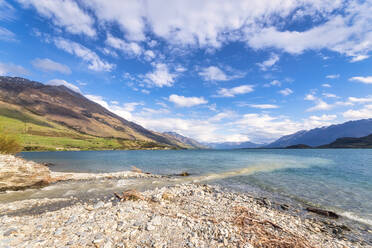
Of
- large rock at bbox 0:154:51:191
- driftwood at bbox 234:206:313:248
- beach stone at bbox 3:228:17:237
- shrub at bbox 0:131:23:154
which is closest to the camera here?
driftwood at bbox 234:206:313:248

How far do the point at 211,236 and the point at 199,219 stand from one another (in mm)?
2220

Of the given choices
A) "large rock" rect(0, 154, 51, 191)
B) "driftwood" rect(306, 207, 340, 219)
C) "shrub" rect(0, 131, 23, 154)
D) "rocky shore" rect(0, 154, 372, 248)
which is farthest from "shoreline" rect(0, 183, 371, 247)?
"shrub" rect(0, 131, 23, 154)

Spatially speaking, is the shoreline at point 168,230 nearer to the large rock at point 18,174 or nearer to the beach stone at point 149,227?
the beach stone at point 149,227

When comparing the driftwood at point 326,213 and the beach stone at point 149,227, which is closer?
the beach stone at point 149,227

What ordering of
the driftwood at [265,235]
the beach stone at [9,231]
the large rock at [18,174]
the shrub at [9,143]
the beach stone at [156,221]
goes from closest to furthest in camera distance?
the driftwood at [265,235]
the beach stone at [9,231]
the beach stone at [156,221]
the large rock at [18,174]
the shrub at [9,143]

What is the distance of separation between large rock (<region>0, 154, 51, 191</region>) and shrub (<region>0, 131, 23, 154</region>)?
1169cm

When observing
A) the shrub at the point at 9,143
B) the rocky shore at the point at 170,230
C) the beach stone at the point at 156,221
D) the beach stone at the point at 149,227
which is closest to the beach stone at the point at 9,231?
the rocky shore at the point at 170,230

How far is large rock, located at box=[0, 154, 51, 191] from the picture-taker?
67.8 ft

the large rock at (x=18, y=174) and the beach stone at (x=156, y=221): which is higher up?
the large rock at (x=18, y=174)

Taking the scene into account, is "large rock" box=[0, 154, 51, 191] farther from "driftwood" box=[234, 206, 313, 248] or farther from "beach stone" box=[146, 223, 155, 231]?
"driftwood" box=[234, 206, 313, 248]

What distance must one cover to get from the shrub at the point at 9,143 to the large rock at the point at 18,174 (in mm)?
11693

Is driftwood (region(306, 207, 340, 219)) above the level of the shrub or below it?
below

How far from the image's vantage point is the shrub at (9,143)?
29.9 metres

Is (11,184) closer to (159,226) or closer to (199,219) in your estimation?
(159,226)
